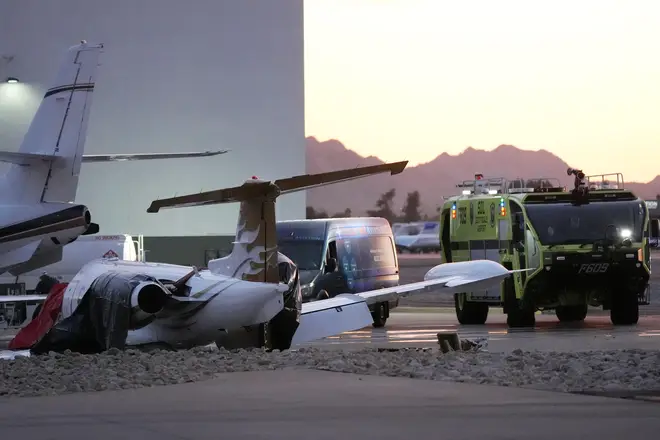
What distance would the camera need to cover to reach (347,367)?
14906mm

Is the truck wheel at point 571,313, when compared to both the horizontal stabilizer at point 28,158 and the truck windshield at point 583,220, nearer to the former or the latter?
the truck windshield at point 583,220

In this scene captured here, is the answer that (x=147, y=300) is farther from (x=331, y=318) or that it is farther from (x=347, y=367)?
(x=347, y=367)

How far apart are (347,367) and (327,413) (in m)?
3.83

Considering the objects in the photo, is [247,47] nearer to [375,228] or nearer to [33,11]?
[33,11]

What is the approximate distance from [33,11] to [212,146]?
25.0 ft

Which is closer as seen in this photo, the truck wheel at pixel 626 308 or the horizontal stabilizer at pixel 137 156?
the truck wheel at pixel 626 308

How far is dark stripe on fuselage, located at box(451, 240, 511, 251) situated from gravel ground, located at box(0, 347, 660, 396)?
9999mm

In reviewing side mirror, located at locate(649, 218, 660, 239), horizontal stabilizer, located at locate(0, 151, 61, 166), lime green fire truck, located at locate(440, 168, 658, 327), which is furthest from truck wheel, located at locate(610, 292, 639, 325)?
horizontal stabilizer, located at locate(0, 151, 61, 166)

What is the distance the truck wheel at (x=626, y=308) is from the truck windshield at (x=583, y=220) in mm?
1272

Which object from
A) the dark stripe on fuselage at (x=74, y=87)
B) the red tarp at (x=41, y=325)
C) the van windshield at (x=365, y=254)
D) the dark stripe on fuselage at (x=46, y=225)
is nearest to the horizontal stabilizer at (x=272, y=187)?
the red tarp at (x=41, y=325)

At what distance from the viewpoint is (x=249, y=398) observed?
40.2 feet

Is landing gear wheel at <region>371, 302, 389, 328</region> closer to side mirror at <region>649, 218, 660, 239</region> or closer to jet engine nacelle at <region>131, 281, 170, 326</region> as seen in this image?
side mirror at <region>649, 218, 660, 239</region>

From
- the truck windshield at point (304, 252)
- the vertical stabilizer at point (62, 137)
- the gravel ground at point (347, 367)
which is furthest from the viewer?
the vertical stabilizer at point (62, 137)

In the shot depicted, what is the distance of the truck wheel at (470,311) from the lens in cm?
2775
